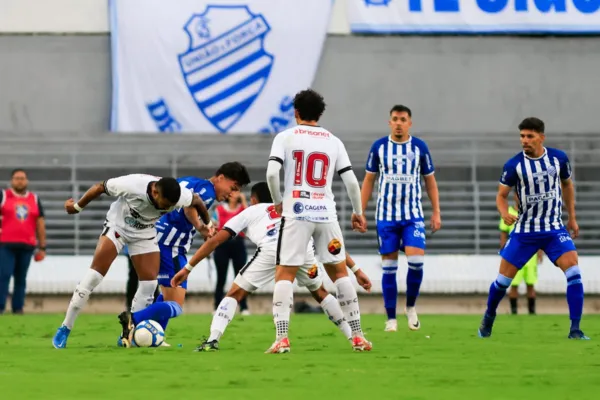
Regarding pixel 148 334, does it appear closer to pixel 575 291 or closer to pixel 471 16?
pixel 575 291

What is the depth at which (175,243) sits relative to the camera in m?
13.0

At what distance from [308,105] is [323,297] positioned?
1.78 m

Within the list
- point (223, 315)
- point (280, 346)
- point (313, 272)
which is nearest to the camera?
point (280, 346)

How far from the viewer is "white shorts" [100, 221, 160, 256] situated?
12281 mm

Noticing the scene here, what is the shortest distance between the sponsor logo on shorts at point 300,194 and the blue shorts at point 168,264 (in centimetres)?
226

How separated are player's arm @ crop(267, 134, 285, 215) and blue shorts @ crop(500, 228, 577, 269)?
10.9 ft

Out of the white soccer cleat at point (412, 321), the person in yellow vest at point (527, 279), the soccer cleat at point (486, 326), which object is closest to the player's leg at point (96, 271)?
the soccer cleat at point (486, 326)

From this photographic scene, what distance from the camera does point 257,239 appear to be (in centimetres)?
1210

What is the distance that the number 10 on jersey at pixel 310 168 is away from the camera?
11016mm

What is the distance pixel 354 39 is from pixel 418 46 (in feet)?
4.31

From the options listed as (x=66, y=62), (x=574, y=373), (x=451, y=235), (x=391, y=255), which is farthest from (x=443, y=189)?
(x=574, y=373)

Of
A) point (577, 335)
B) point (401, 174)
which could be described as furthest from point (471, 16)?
point (577, 335)

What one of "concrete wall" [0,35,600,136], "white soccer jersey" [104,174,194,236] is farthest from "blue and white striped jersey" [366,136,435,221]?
"concrete wall" [0,35,600,136]

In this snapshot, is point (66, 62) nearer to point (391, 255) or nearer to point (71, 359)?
point (391, 255)
